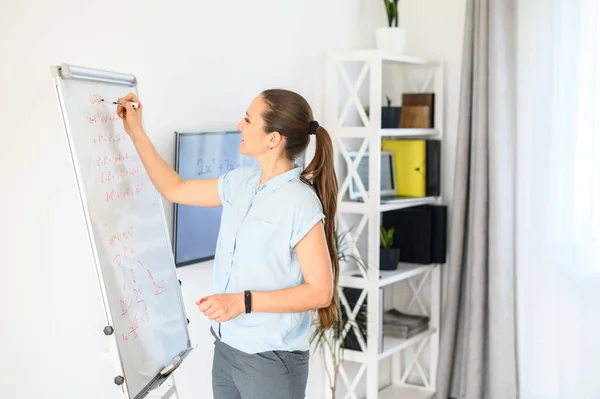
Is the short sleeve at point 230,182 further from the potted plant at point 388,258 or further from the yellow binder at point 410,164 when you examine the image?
the yellow binder at point 410,164

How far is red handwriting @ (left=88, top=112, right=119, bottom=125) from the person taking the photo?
205 cm

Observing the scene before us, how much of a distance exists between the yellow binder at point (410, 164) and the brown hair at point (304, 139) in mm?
1719

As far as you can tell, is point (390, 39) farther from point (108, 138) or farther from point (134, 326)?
point (134, 326)

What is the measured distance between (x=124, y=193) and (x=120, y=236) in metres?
0.12

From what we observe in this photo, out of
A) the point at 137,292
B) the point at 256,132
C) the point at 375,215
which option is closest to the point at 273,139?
the point at 256,132

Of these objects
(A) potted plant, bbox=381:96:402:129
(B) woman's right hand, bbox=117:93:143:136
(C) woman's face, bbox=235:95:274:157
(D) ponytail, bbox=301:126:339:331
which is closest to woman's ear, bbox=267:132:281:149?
(C) woman's face, bbox=235:95:274:157

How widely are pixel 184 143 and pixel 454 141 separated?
1.72 meters

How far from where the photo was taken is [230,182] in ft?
7.41

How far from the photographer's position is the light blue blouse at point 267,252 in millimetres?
2102

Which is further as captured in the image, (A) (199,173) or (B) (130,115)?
(A) (199,173)

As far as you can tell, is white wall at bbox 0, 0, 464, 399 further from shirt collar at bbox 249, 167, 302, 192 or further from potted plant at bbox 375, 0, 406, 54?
potted plant at bbox 375, 0, 406, 54

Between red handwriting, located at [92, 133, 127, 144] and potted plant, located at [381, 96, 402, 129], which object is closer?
red handwriting, located at [92, 133, 127, 144]

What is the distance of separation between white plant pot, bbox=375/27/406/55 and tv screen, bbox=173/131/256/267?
1077mm

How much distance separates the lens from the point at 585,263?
3.58 metres
